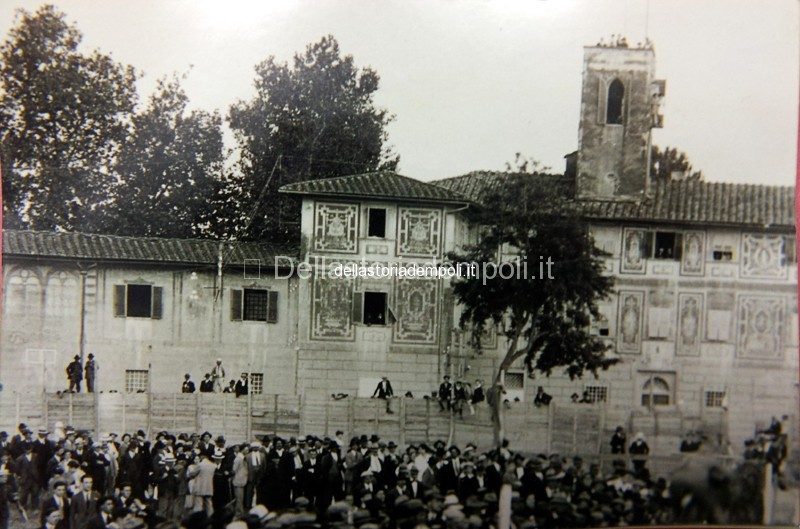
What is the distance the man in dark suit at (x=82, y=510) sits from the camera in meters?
3.45

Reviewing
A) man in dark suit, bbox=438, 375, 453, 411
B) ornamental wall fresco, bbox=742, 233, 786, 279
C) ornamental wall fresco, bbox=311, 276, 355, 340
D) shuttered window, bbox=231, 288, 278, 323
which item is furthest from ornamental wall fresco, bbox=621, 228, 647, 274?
shuttered window, bbox=231, 288, 278, 323

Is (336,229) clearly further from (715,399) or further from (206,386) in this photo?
(715,399)

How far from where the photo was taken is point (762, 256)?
3707 mm

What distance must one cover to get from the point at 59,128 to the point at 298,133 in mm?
1142

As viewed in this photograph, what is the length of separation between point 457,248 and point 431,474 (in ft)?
3.92

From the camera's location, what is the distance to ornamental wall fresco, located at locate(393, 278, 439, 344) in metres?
3.68

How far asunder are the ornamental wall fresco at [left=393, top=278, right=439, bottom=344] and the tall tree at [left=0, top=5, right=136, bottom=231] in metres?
1.54

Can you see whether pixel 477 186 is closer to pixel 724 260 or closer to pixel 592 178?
pixel 592 178

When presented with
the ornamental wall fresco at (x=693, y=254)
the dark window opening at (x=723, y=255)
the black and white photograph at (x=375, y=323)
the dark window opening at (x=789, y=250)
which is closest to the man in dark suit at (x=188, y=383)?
the black and white photograph at (x=375, y=323)

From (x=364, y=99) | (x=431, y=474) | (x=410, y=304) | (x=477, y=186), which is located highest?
(x=364, y=99)

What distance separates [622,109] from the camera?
3697 mm

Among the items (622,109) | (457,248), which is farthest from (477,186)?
(622,109)

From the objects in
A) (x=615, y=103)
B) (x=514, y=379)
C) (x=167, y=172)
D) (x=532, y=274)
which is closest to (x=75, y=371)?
(x=167, y=172)

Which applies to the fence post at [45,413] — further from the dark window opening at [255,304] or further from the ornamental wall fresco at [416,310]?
the ornamental wall fresco at [416,310]
